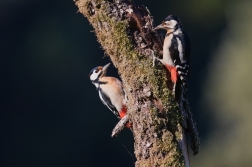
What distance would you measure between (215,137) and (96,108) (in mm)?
8695

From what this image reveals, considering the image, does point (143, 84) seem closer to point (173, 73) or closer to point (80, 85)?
point (173, 73)

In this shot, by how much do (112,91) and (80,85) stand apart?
28766mm

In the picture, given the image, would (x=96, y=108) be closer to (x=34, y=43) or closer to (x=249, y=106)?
(x=34, y=43)

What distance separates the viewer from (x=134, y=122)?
8.96 meters

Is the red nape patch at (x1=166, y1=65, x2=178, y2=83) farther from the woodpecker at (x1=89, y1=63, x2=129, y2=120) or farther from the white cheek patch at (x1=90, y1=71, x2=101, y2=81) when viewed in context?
the white cheek patch at (x1=90, y1=71, x2=101, y2=81)

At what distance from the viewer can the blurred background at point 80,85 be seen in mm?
30422

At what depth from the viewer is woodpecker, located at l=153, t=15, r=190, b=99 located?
30.4 feet

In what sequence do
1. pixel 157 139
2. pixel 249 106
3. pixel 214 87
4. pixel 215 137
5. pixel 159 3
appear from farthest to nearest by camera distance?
pixel 159 3 → pixel 214 87 → pixel 215 137 → pixel 249 106 → pixel 157 139

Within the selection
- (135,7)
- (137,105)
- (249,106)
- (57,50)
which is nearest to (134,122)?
(137,105)

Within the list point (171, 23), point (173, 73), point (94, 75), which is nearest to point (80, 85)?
point (94, 75)

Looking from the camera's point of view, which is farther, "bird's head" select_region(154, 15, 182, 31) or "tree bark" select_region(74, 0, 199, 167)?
"bird's head" select_region(154, 15, 182, 31)

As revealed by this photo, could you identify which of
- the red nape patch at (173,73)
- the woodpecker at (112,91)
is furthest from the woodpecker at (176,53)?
the woodpecker at (112,91)

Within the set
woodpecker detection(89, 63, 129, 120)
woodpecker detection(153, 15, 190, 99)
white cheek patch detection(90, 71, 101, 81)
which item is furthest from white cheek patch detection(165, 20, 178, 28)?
white cheek patch detection(90, 71, 101, 81)

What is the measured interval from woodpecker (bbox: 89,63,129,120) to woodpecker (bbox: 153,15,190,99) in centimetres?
111
